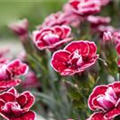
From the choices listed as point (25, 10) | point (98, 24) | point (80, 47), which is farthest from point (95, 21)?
point (25, 10)

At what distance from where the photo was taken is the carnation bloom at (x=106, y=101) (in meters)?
0.55

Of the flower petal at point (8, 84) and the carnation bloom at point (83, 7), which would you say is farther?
the carnation bloom at point (83, 7)

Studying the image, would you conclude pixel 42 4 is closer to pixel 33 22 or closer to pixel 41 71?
pixel 33 22

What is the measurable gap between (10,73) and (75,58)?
120mm

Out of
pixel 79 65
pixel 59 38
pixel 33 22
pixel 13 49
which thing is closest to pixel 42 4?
pixel 33 22

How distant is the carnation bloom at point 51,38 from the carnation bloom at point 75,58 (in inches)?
2.2

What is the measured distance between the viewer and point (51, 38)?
67cm

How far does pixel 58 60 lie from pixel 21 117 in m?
0.10

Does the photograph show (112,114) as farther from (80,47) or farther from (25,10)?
(25,10)

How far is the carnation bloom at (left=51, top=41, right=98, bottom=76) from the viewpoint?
0.59 m

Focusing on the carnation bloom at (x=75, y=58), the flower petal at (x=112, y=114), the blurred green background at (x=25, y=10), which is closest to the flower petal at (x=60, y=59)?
the carnation bloom at (x=75, y=58)

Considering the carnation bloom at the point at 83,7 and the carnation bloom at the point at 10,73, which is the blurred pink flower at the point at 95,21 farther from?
the carnation bloom at the point at 10,73

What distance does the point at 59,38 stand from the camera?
68cm

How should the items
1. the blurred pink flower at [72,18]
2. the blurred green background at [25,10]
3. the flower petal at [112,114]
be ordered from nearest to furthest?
1. the flower petal at [112,114]
2. the blurred pink flower at [72,18]
3. the blurred green background at [25,10]
